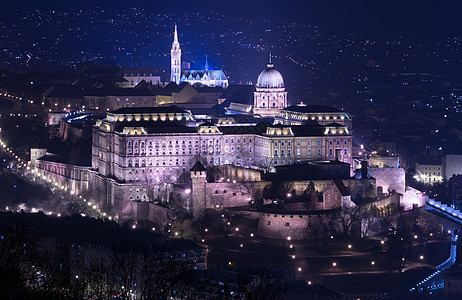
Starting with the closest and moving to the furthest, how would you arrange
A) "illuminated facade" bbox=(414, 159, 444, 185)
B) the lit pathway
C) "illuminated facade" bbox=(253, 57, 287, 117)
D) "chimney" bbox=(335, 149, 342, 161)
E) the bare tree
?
the bare tree < the lit pathway < "chimney" bbox=(335, 149, 342, 161) < "illuminated facade" bbox=(414, 159, 444, 185) < "illuminated facade" bbox=(253, 57, 287, 117)

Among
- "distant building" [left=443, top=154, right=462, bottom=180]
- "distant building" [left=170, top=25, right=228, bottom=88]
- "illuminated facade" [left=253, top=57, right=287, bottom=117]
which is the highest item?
"distant building" [left=170, top=25, right=228, bottom=88]

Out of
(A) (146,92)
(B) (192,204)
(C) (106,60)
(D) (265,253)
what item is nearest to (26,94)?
(A) (146,92)

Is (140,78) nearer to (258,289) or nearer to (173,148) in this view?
(173,148)

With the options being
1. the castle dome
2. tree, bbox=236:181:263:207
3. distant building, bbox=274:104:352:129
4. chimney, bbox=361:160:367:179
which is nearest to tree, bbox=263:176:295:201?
tree, bbox=236:181:263:207

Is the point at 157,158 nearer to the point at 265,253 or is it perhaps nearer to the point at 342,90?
the point at 265,253

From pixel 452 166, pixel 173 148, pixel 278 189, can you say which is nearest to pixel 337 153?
pixel 278 189

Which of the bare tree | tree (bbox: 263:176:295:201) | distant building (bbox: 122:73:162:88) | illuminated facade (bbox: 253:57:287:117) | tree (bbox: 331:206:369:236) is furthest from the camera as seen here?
distant building (bbox: 122:73:162:88)

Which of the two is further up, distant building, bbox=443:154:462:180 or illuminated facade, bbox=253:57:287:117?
illuminated facade, bbox=253:57:287:117

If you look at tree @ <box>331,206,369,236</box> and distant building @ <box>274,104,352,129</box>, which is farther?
distant building @ <box>274,104,352,129</box>

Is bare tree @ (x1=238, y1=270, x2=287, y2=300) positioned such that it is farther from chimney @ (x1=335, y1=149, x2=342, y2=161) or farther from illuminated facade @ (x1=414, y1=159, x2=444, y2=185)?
illuminated facade @ (x1=414, y1=159, x2=444, y2=185)

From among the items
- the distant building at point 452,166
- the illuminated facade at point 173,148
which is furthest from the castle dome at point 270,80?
the illuminated facade at point 173,148

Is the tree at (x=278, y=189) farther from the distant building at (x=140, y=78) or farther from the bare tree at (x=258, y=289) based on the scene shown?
the distant building at (x=140, y=78)
